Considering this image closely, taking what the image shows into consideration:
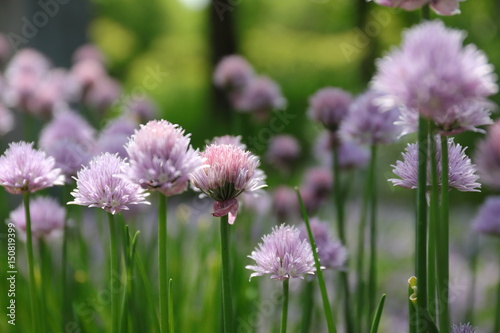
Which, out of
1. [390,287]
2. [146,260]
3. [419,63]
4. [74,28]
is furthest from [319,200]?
[74,28]

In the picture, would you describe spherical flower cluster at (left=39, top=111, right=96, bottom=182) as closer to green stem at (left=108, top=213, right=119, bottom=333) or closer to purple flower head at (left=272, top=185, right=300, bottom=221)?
green stem at (left=108, top=213, right=119, bottom=333)

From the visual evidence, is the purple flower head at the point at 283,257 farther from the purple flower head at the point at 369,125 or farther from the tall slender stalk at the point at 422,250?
the purple flower head at the point at 369,125

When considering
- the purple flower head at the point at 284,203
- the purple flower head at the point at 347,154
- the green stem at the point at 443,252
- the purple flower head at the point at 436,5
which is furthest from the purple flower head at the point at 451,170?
the purple flower head at the point at 284,203

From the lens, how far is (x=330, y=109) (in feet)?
4.69

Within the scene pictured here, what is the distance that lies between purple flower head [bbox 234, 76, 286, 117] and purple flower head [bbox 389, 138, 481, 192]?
112cm

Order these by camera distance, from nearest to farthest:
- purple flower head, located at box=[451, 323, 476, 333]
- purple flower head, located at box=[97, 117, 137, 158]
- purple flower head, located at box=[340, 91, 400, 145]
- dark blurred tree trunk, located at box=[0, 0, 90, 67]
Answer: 1. purple flower head, located at box=[451, 323, 476, 333]
2. purple flower head, located at box=[97, 117, 137, 158]
3. purple flower head, located at box=[340, 91, 400, 145]
4. dark blurred tree trunk, located at box=[0, 0, 90, 67]

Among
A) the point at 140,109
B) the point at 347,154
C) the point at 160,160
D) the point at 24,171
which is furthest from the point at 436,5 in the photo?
the point at 140,109

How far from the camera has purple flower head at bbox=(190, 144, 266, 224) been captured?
65cm

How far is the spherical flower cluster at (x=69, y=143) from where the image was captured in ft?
3.61

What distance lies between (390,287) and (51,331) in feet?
7.04

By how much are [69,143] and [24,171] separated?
0.43 metres

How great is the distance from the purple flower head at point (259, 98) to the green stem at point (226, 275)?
1.14 metres

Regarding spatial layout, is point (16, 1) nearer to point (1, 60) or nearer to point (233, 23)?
point (1, 60)

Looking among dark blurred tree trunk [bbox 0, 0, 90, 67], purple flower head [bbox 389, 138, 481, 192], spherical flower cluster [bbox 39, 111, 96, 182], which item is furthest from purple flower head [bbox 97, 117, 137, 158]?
dark blurred tree trunk [bbox 0, 0, 90, 67]
